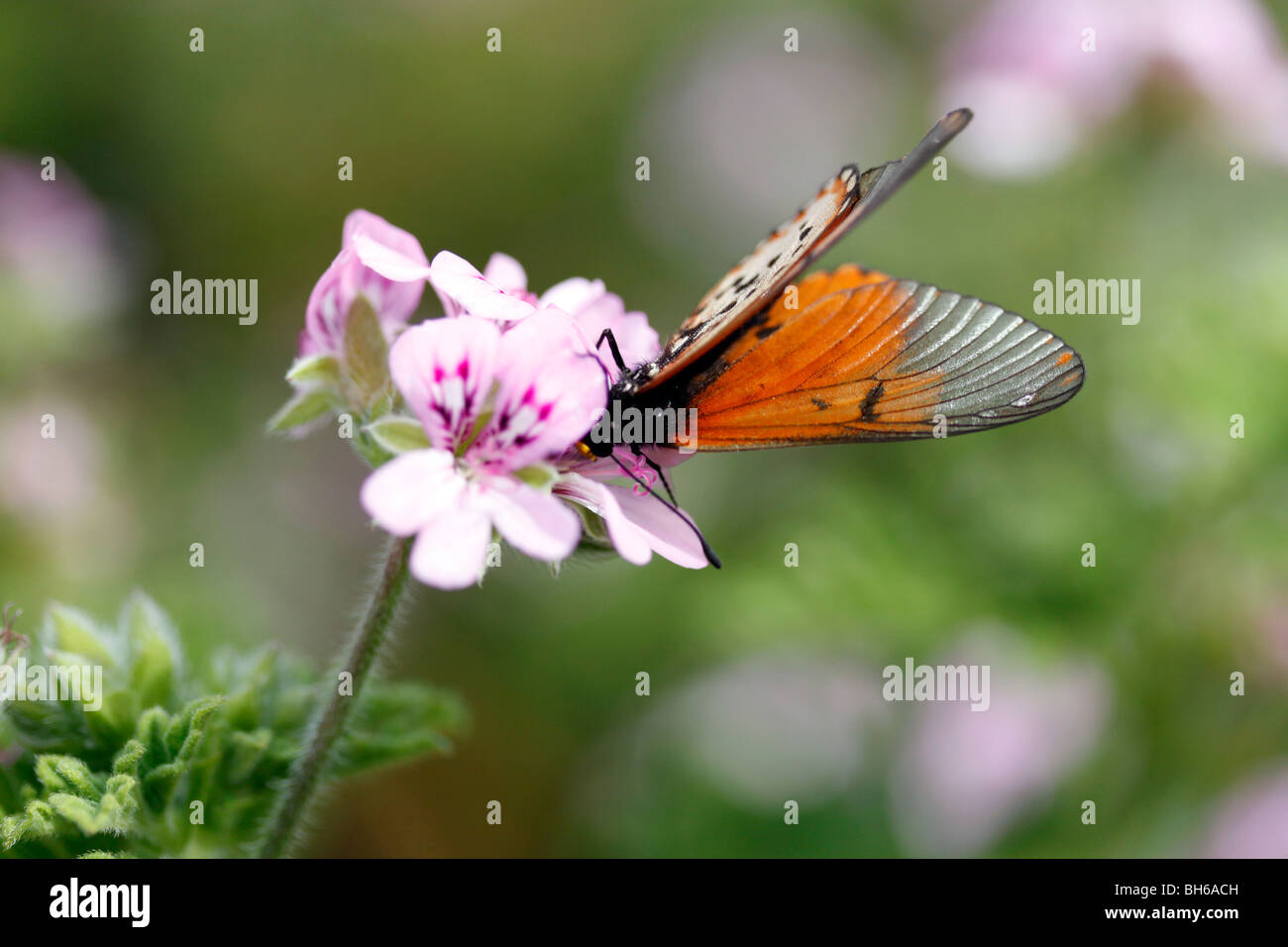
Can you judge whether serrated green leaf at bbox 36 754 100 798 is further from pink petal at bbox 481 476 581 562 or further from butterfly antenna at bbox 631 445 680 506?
butterfly antenna at bbox 631 445 680 506

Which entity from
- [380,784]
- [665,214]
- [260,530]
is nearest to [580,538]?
[380,784]

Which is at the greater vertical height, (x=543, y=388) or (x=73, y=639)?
(x=543, y=388)

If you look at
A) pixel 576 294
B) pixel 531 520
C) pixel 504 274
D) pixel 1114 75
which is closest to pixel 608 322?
pixel 576 294

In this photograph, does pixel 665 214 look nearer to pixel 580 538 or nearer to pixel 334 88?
pixel 334 88

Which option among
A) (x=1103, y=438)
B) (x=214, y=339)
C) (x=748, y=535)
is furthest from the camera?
(x=214, y=339)

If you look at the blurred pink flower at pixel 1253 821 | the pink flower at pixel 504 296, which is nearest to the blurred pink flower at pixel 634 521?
the pink flower at pixel 504 296

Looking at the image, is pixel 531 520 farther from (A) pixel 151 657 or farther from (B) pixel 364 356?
(A) pixel 151 657
